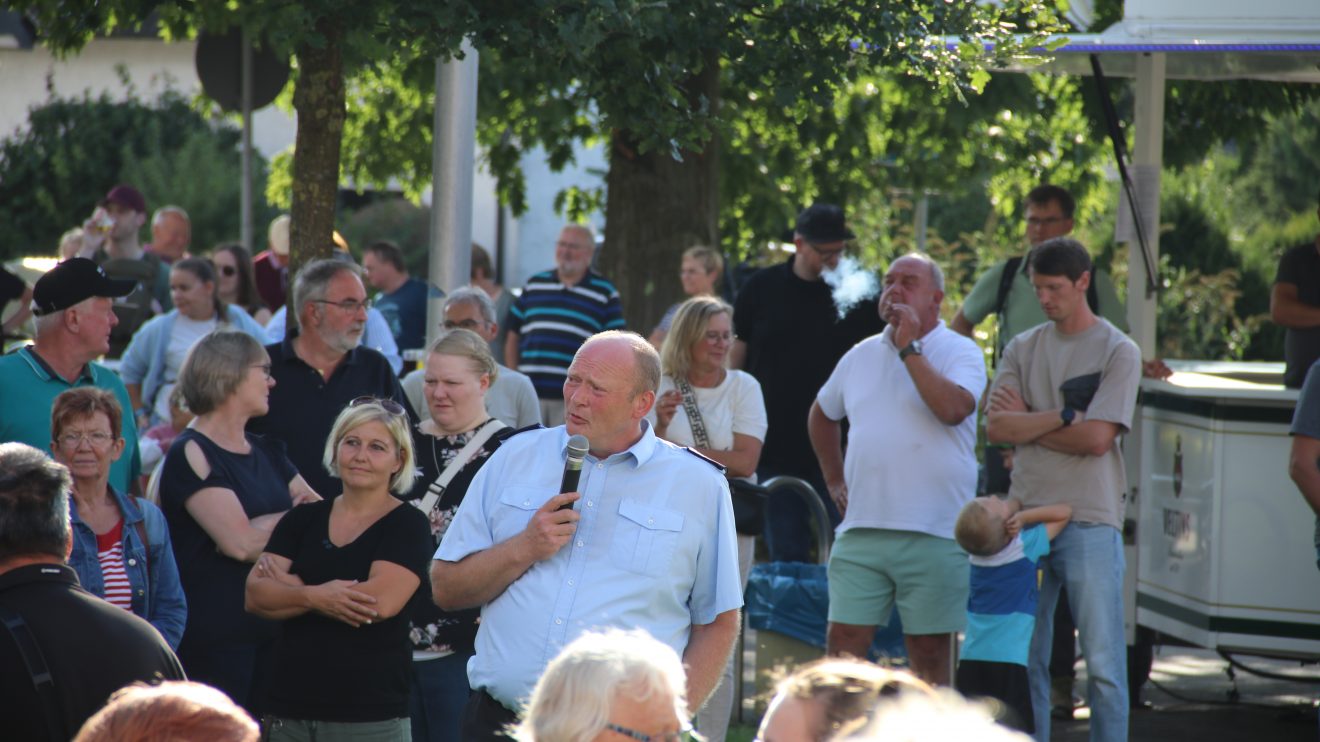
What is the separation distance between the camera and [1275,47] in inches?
308

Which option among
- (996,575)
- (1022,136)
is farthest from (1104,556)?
(1022,136)

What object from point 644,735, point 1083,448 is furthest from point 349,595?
point 1083,448

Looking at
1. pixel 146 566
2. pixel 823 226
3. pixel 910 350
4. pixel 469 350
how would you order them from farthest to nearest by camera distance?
pixel 823 226
pixel 910 350
pixel 469 350
pixel 146 566

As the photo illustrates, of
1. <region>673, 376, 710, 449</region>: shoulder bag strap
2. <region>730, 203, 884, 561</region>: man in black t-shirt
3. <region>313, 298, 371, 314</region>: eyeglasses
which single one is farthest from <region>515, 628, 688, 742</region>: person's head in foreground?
<region>730, 203, 884, 561</region>: man in black t-shirt

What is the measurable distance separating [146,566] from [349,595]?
2.45 ft

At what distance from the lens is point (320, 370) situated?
6871 mm

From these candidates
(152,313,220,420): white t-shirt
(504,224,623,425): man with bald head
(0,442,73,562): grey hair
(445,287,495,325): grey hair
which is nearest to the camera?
(0,442,73,562): grey hair

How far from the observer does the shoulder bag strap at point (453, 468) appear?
5.97m

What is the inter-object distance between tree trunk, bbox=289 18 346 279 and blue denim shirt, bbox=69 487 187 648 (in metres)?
2.01

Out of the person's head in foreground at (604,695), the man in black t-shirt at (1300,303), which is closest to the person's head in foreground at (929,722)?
the person's head in foreground at (604,695)

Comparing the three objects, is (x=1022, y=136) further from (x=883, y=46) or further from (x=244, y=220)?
(x=883, y=46)

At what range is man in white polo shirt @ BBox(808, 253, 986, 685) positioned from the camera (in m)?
7.08

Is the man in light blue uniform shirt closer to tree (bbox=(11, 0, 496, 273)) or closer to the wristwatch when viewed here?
tree (bbox=(11, 0, 496, 273))

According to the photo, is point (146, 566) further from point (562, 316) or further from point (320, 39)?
point (562, 316)
